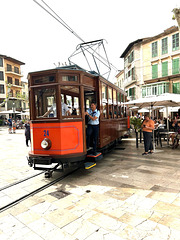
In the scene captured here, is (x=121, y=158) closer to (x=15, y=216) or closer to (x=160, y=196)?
(x=160, y=196)

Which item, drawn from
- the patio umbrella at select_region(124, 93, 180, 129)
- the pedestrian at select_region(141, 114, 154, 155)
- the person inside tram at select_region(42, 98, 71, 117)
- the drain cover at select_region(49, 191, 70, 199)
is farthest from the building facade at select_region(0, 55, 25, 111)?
the drain cover at select_region(49, 191, 70, 199)

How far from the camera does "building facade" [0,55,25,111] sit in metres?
39.4

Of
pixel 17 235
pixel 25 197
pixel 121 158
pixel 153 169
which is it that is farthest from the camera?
pixel 121 158

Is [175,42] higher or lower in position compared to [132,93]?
higher

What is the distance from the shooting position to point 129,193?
4023 millimetres

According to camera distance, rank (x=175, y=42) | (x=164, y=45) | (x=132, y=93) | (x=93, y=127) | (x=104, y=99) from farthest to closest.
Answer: (x=132, y=93)
(x=164, y=45)
(x=175, y=42)
(x=104, y=99)
(x=93, y=127)

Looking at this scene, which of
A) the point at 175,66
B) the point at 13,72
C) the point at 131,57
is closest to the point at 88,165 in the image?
the point at 175,66

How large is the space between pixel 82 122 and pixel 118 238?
308 cm

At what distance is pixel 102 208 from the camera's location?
3.45 meters

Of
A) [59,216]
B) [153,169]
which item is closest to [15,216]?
[59,216]

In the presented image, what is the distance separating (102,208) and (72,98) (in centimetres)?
297

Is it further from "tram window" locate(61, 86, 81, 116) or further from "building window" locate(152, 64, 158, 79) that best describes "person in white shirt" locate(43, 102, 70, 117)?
"building window" locate(152, 64, 158, 79)

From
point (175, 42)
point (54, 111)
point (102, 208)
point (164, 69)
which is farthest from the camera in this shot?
point (164, 69)

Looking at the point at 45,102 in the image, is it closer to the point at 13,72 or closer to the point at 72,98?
the point at 72,98
